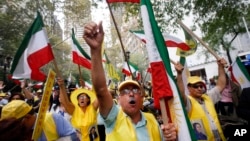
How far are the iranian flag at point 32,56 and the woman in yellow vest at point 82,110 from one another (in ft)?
1.57

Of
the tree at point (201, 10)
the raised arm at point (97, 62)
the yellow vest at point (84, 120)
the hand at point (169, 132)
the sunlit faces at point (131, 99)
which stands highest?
the tree at point (201, 10)

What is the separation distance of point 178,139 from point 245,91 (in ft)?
5.39

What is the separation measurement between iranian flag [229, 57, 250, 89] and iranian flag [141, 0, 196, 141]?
3207 millimetres

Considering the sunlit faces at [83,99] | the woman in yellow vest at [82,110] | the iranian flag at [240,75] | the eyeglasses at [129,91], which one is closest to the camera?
the eyeglasses at [129,91]

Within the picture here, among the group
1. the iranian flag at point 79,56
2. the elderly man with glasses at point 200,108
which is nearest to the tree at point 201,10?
the iranian flag at point 79,56

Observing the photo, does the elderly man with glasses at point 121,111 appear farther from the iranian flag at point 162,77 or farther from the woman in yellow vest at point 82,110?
the woman in yellow vest at point 82,110

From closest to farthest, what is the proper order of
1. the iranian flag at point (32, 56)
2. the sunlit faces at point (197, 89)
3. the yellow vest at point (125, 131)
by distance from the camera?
the yellow vest at point (125, 131)
the sunlit faces at point (197, 89)
the iranian flag at point (32, 56)

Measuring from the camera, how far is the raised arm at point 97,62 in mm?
2088

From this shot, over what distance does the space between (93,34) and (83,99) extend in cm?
287

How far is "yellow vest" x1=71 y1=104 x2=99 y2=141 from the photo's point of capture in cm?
454

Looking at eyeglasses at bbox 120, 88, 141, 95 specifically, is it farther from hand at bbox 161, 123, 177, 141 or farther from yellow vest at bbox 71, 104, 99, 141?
yellow vest at bbox 71, 104, 99, 141

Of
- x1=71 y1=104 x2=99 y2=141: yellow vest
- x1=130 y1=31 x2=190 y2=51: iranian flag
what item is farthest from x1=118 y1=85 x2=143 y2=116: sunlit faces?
x1=130 y1=31 x2=190 y2=51: iranian flag

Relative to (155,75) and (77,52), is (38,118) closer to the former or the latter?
(155,75)

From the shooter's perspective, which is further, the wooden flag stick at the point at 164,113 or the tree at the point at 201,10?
the tree at the point at 201,10
